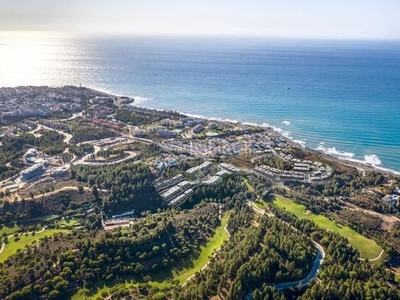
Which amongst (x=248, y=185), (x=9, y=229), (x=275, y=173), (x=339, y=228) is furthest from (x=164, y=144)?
(x=339, y=228)

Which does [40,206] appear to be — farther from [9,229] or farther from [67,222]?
[67,222]

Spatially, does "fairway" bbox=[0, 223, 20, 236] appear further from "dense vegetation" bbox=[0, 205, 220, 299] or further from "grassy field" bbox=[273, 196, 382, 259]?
"grassy field" bbox=[273, 196, 382, 259]

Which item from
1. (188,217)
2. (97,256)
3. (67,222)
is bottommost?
(67,222)

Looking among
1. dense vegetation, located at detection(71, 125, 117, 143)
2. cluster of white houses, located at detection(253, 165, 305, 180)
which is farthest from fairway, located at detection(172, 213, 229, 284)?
dense vegetation, located at detection(71, 125, 117, 143)

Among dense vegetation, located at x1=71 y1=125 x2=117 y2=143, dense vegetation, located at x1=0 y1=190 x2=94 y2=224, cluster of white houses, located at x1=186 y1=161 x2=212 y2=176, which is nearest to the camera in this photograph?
dense vegetation, located at x1=0 y1=190 x2=94 y2=224

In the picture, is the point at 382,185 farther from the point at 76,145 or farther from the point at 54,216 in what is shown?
the point at 76,145

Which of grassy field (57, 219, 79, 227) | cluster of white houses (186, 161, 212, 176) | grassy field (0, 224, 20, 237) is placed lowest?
grassy field (0, 224, 20, 237)
